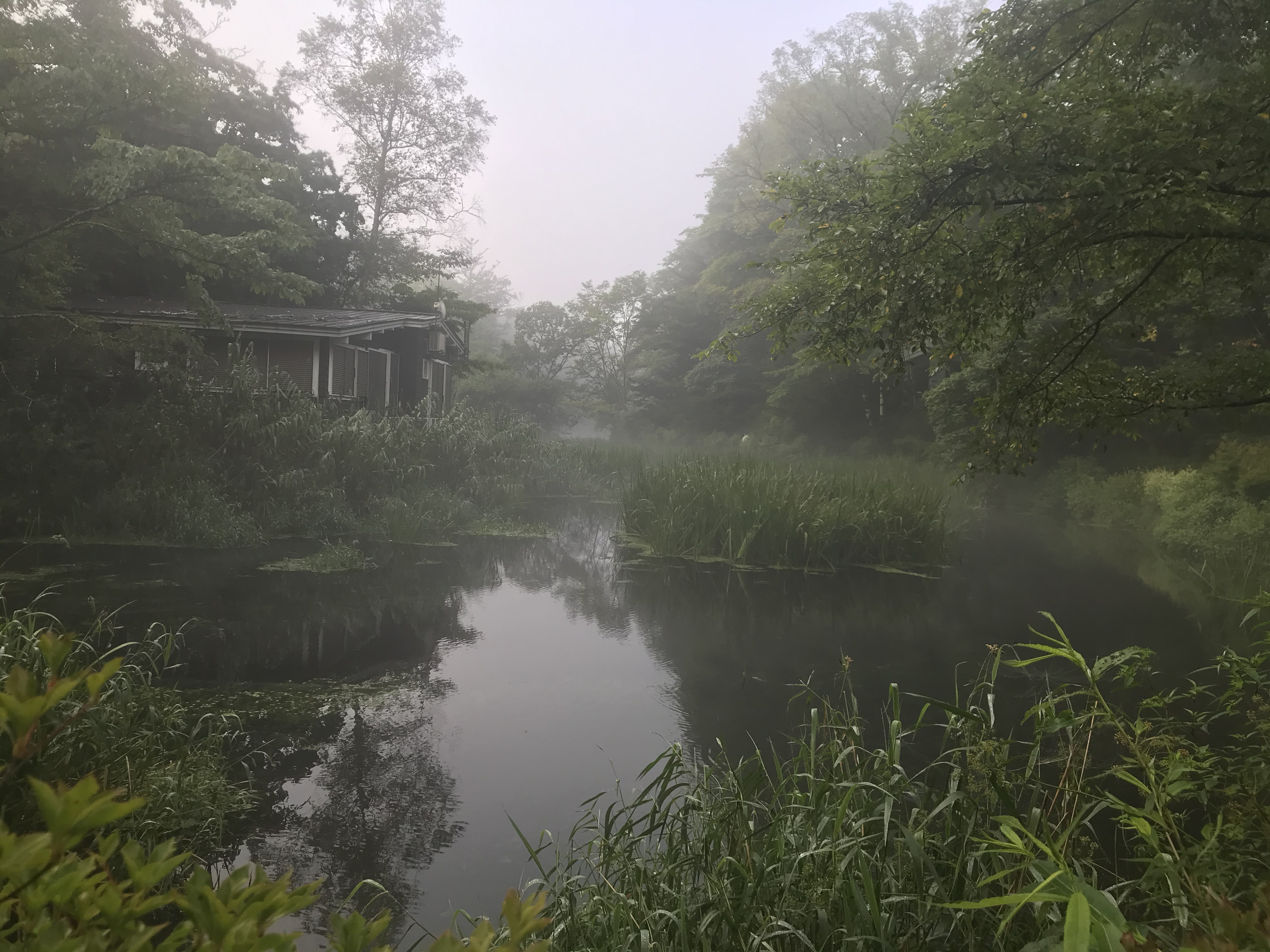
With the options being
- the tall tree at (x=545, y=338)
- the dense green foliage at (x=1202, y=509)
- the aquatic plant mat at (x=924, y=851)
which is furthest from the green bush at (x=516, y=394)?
the aquatic plant mat at (x=924, y=851)

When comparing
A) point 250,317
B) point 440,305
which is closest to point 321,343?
point 250,317

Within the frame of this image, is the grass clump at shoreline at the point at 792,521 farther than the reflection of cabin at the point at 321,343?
No

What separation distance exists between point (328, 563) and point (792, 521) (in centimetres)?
599

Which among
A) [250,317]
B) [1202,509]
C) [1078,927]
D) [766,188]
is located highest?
[766,188]

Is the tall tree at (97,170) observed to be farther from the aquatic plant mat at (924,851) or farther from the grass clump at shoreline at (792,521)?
the aquatic plant mat at (924,851)

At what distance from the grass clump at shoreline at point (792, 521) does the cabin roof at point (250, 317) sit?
8288 millimetres

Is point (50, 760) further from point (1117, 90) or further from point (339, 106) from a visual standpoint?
point (339, 106)

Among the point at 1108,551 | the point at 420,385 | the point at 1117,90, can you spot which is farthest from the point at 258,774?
the point at 420,385

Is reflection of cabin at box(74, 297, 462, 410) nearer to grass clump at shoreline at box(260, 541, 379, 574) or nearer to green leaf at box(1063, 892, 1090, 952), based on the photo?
grass clump at shoreline at box(260, 541, 379, 574)

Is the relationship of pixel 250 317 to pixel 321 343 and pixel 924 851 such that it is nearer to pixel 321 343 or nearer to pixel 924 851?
pixel 321 343

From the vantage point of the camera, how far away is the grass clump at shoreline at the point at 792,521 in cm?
1140

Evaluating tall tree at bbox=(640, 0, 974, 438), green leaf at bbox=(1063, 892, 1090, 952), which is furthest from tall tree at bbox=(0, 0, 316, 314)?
tall tree at bbox=(640, 0, 974, 438)

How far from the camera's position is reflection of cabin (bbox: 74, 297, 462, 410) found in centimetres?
1655

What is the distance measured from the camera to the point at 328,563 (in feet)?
34.7
